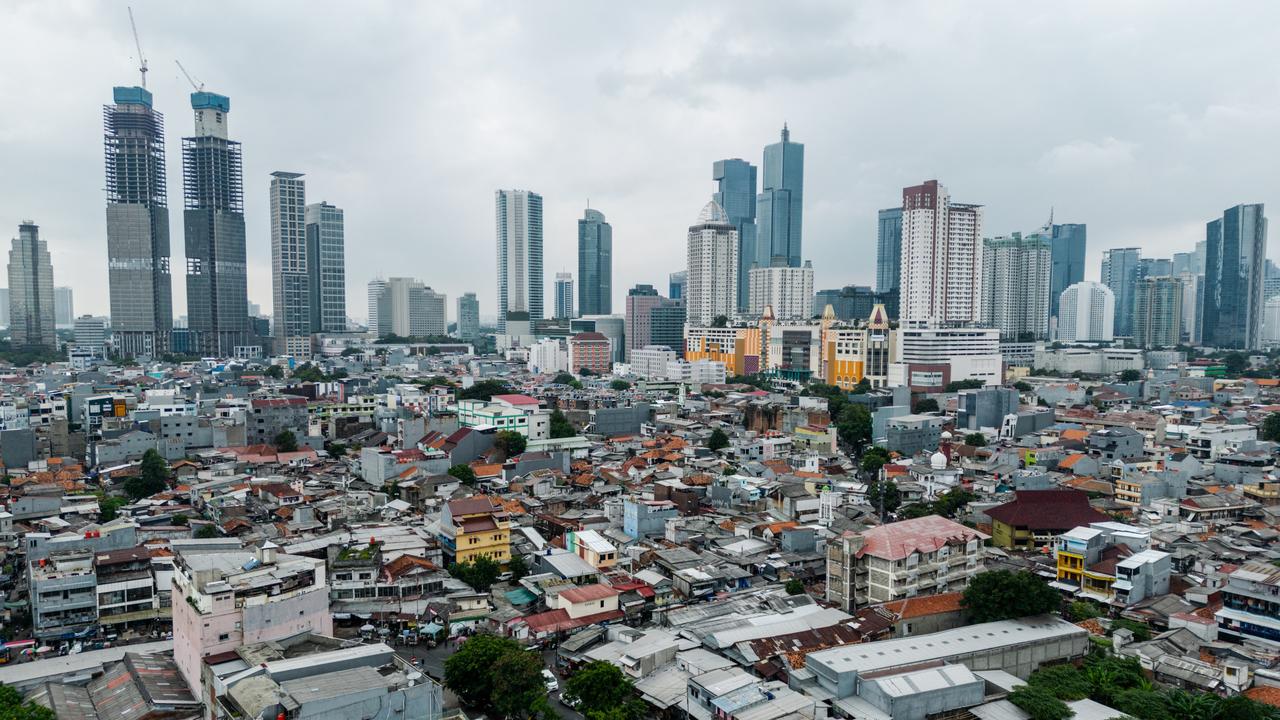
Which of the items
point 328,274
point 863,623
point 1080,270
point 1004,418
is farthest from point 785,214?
point 863,623

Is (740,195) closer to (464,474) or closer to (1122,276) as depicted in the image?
(1122,276)

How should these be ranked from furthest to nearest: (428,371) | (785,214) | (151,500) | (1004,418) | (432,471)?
(785,214) → (428,371) → (1004,418) → (432,471) → (151,500)

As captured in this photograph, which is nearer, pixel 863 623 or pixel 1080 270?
pixel 863 623

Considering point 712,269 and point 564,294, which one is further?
point 564,294

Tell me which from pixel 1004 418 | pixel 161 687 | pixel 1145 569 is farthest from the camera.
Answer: pixel 1004 418

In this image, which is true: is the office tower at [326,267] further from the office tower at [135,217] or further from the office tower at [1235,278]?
the office tower at [1235,278]

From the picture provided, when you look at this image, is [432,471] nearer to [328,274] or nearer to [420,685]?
[420,685]

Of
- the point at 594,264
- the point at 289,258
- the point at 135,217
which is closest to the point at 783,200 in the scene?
the point at 594,264
